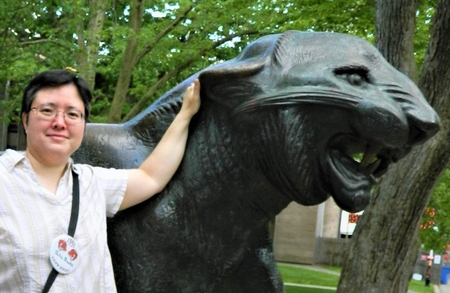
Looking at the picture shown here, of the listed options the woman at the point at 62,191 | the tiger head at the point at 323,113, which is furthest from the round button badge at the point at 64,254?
the tiger head at the point at 323,113

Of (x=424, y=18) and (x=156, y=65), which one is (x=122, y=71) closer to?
(x=156, y=65)

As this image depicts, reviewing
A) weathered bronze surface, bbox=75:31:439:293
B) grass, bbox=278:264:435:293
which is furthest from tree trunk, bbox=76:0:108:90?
weathered bronze surface, bbox=75:31:439:293

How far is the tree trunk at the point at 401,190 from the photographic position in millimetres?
7188

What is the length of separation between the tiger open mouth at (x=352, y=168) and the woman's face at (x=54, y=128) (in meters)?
0.66

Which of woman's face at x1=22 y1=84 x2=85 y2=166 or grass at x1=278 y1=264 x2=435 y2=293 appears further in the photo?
grass at x1=278 y1=264 x2=435 y2=293

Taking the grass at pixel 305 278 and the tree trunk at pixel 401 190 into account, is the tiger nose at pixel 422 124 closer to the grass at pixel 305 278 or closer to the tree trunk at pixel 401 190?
the tree trunk at pixel 401 190

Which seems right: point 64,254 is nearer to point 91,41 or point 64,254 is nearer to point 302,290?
point 91,41

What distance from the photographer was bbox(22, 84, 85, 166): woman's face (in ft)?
6.37

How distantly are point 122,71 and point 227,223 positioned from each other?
10381 mm

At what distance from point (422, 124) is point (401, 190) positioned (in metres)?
5.62

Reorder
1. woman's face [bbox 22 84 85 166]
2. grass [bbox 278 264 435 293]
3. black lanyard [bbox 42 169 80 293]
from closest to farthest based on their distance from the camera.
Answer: black lanyard [bbox 42 169 80 293]
woman's face [bbox 22 84 85 166]
grass [bbox 278 264 435 293]

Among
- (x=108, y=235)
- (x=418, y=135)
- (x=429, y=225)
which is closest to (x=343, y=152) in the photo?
(x=418, y=135)

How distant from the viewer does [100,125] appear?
231 cm

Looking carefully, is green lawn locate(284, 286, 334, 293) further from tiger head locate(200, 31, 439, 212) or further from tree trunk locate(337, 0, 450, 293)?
tiger head locate(200, 31, 439, 212)
